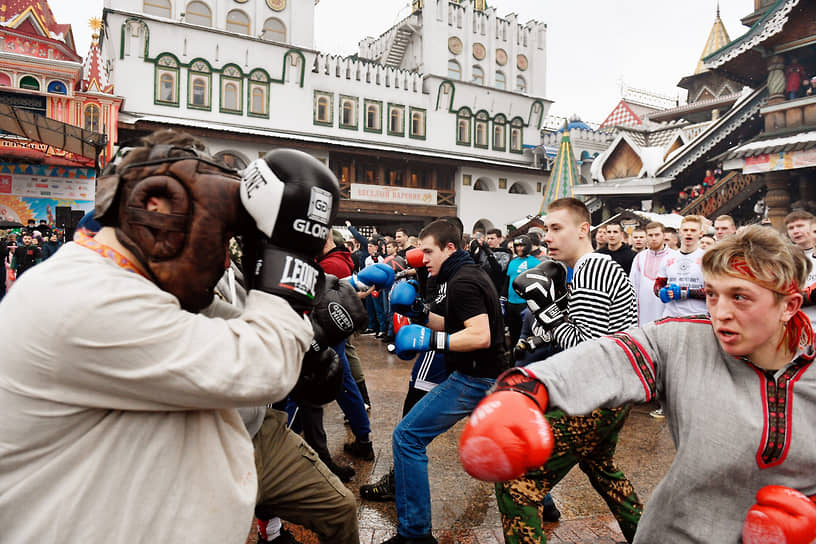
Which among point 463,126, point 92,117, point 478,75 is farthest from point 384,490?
point 478,75

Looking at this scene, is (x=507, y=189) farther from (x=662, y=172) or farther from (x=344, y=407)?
(x=344, y=407)

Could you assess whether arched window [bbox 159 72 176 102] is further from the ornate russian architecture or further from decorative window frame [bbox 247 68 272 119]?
decorative window frame [bbox 247 68 272 119]

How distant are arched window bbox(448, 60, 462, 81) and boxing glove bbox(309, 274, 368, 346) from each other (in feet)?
96.1

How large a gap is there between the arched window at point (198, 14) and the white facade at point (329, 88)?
0.18 ft

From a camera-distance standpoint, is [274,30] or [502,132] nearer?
[274,30]

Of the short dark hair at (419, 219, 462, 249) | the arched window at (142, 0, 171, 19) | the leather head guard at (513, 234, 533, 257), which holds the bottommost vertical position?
the short dark hair at (419, 219, 462, 249)

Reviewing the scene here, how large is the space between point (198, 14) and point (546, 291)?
25618mm

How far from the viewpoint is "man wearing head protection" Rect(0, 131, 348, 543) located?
1.17 metres

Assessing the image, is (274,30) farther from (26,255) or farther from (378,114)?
(26,255)

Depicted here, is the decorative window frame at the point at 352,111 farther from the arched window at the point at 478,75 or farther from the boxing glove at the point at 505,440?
the boxing glove at the point at 505,440

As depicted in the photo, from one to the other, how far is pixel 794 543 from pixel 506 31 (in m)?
33.8

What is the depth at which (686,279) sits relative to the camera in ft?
18.8

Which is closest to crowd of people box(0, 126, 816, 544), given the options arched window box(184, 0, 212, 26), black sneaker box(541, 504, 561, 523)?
black sneaker box(541, 504, 561, 523)

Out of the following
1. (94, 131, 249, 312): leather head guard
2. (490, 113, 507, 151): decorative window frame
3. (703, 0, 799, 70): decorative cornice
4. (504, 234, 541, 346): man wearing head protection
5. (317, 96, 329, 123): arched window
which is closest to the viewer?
(94, 131, 249, 312): leather head guard
